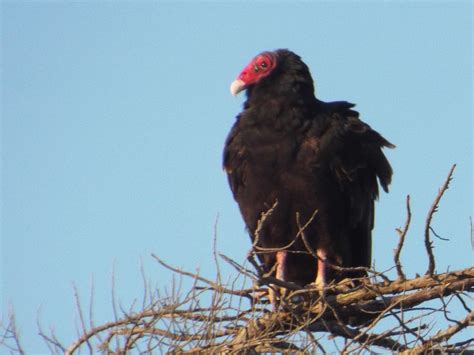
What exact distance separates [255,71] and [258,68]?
0.08ft

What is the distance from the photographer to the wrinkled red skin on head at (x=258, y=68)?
5754 mm

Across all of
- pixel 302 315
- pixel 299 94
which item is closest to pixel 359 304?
pixel 302 315

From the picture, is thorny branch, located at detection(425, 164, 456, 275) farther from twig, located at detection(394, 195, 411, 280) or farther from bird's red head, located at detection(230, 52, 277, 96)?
bird's red head, located at detection(230, 52, 277, 96)

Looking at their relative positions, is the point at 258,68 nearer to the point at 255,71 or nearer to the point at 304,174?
the point at 255,71

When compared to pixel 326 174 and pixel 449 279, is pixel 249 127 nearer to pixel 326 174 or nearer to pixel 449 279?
pixel 326 174

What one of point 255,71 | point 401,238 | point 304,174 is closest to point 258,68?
point 255,71

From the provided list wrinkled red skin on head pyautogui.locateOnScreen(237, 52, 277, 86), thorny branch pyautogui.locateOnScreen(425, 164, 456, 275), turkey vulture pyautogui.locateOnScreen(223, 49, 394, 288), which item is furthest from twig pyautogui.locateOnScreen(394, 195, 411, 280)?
wrinkled red skin on head pyautogui.locateOnScreen(237, 52, 277, 86)

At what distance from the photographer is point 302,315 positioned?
462 cm

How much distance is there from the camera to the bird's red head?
576 cm

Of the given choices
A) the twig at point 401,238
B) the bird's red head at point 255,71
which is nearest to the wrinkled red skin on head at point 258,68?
the bird's red head at point 255,71

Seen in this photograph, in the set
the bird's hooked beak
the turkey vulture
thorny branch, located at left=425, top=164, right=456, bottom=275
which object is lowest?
thorny branch, located at left=425, top=164, right=456, bottom=275

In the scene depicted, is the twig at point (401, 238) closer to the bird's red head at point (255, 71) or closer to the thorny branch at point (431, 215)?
the thorny branch at point (431, 215)

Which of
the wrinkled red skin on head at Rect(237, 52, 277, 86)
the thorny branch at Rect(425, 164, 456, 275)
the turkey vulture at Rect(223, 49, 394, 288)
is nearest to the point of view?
the thorny branch at Rect(425, 164, 456, 275)

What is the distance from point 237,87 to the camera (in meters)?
5.82
